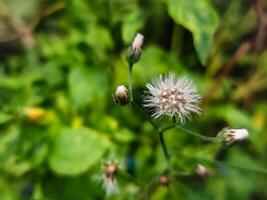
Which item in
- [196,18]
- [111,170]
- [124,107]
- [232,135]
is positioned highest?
[196,18]

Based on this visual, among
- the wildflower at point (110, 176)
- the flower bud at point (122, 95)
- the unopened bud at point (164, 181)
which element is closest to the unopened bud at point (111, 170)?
the wildflower at point (110, 176)

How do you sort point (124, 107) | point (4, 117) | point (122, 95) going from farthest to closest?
point (124, 107)
point (4, 117)
point (122, 95)

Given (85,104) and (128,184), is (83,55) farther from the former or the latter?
(128,184)


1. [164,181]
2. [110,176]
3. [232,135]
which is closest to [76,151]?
[110,176]

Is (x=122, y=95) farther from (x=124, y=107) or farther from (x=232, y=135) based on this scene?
(x=124, y=107)

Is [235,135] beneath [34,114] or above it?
above

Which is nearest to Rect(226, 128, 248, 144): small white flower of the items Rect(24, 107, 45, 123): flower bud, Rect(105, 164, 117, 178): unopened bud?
Rect(105, 164, 117, 178): unopened bud

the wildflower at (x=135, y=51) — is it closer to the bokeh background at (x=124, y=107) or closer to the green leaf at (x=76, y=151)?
the bokeh background at (x=124, y=107)

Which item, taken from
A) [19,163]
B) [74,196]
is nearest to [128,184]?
[74,196]
